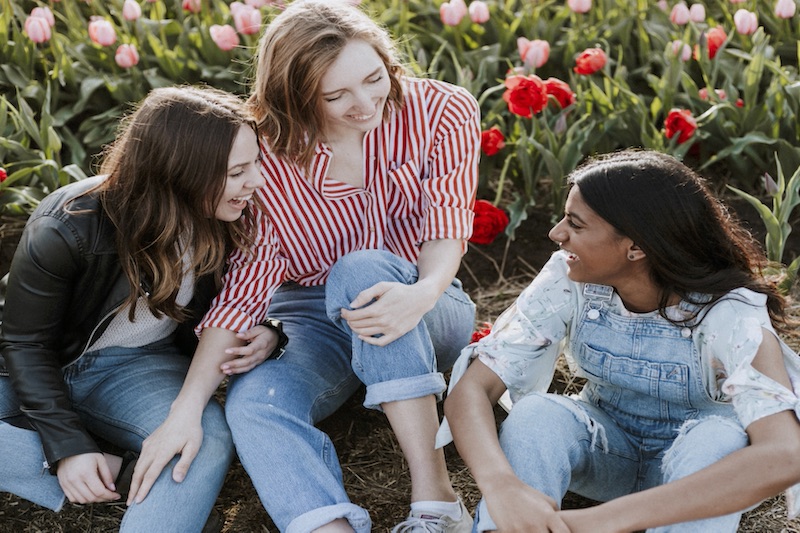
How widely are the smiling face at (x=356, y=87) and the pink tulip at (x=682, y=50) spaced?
156 cm

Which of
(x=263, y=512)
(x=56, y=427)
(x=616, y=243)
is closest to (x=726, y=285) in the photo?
(x=616, y=243)

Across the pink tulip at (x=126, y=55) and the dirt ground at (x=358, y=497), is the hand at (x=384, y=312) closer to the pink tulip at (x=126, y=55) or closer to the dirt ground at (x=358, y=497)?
the dirt ground at (x=358, y=497)

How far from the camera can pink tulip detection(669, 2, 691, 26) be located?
3807 mm

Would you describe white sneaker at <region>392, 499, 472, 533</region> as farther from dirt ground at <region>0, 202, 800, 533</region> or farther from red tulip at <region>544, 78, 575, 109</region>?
red tulip at <region>544, 78, 575, 109</region>

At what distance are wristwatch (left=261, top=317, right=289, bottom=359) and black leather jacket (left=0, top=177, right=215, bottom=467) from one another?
1.09 feet

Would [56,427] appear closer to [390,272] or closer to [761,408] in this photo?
[390,272]

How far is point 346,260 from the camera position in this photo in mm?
2281

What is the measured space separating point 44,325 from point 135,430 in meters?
0.31

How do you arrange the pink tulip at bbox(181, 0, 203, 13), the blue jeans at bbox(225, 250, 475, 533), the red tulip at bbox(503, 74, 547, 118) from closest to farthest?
the blue jeans at bbox(225, 250, 475, 533)
the red tulip at bbox(503, 74, 547, 118)
the pink tulip at bbox(181, 0, 203, 13)

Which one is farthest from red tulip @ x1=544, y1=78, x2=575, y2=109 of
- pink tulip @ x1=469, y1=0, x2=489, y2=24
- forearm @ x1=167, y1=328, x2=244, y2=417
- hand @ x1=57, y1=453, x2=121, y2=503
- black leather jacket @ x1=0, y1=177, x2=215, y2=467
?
hand @ x1=57, y1=453, x2=121, y2=503

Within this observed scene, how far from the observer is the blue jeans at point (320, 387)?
212 cm

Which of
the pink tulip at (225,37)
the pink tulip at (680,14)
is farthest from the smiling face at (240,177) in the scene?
the pink tulip at (680,14)

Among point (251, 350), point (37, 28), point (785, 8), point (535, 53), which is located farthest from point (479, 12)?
point (251, 350)

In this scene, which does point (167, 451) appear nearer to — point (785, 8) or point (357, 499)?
point (357, 499)
